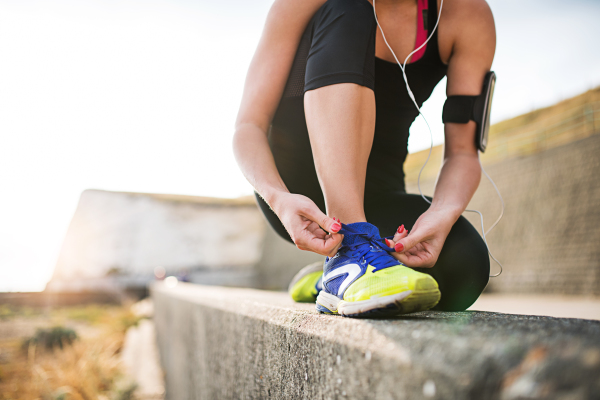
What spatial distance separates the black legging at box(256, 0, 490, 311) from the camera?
70cm

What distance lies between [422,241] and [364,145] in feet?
0.70

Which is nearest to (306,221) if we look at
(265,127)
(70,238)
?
(265,127)

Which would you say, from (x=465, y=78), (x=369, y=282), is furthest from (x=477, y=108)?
(x=369, y=282)

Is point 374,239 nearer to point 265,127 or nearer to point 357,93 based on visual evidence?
point 357,93

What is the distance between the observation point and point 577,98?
16328mm

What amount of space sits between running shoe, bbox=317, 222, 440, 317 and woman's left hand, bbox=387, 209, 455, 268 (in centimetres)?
4

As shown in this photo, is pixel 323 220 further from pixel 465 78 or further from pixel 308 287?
pixel 465 78

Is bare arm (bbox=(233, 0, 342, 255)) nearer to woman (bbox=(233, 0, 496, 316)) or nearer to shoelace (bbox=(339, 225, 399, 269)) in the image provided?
woman (bbox=(233, 0, 496, 316))

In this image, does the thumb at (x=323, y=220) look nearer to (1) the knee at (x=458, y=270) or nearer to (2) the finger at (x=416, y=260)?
(2) the finger at (x=416, y=260)

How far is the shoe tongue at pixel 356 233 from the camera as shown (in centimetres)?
61

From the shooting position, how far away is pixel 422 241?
0.68 meters

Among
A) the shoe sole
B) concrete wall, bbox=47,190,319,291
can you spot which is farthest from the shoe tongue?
concrete wall, bbox=47,190,319,291

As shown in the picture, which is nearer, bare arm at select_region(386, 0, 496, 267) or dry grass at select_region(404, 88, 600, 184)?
bare arm at select_region(386, 0, 496, 267)

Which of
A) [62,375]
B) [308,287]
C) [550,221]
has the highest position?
[308,287]
